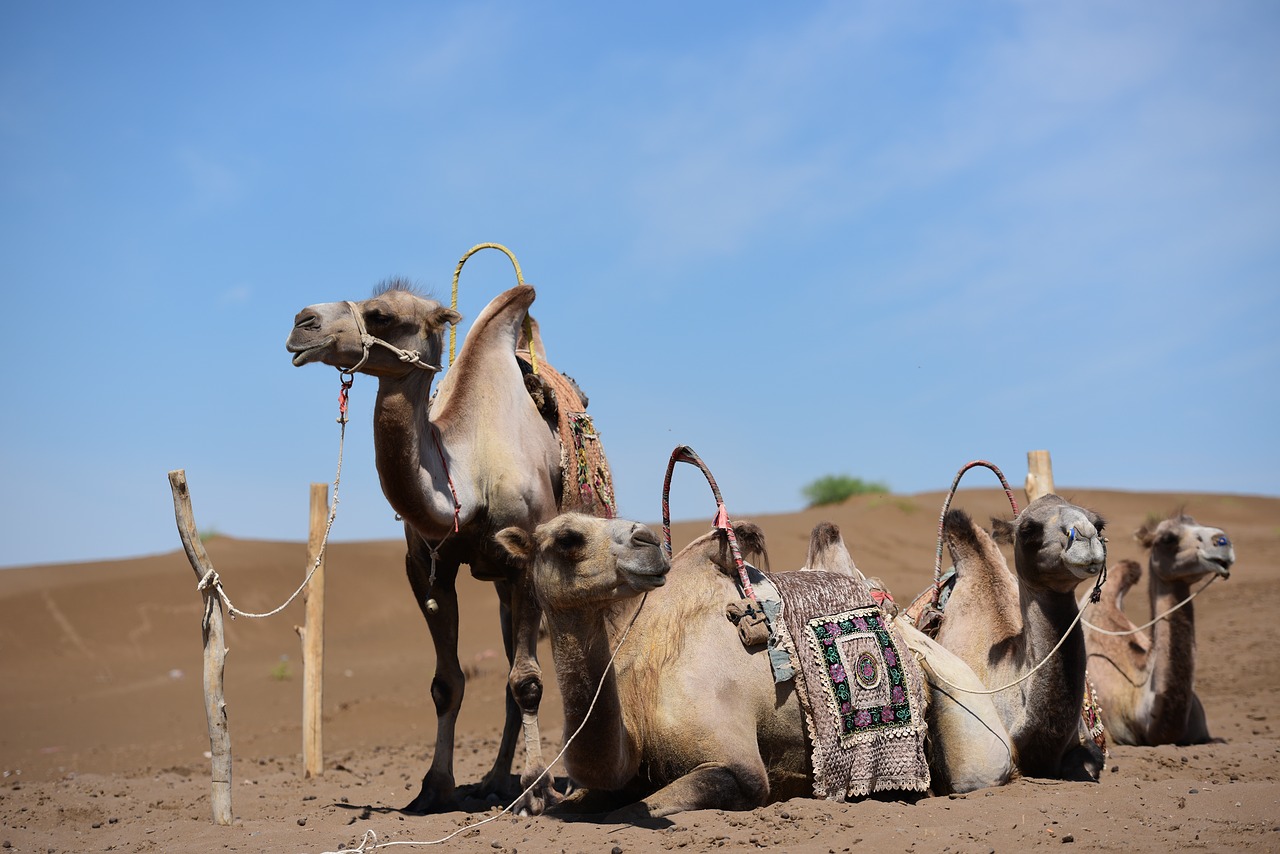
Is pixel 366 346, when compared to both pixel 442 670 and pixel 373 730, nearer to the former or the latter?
pixel 442 670

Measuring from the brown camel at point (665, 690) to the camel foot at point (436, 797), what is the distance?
1.48 m

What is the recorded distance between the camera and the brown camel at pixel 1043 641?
5.66 meters

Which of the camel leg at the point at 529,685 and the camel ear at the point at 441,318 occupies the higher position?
the camel ear at the point at 441,318

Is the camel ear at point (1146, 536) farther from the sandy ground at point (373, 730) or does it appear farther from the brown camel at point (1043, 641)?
the brown camel at point (1043, 641)

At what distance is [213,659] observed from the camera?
604 centimetres

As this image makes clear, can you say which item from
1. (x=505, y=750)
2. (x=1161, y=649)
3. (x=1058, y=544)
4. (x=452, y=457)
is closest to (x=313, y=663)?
(x=505, y=750)

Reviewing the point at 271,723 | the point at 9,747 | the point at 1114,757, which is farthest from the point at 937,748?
the point at 9,747

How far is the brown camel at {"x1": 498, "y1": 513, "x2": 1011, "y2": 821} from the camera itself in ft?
15.0

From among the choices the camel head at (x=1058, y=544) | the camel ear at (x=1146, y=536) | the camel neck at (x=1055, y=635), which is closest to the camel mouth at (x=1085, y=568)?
the camel head at (x=1058, y=544)

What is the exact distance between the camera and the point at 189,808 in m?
7.11

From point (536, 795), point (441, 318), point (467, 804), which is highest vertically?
point (441, 318)

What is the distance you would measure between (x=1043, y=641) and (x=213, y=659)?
415 centimetres

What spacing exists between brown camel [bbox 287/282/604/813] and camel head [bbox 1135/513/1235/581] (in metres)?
4.43

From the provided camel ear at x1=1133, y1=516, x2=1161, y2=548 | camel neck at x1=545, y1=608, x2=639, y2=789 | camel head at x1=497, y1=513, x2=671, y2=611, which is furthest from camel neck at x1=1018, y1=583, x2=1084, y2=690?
camel ear at x1=1133, y1=516, x2=1161, y2=548
